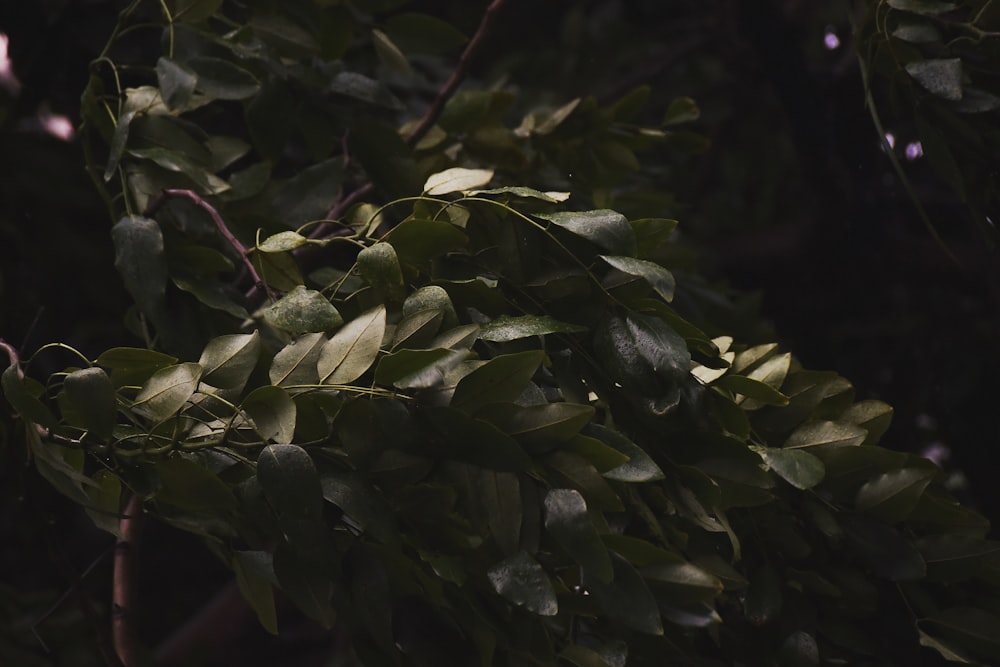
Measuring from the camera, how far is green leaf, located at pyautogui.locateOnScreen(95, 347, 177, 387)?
461mm

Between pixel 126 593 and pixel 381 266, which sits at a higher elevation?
pixel 381 266

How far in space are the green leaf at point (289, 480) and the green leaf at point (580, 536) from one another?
3.6 inches

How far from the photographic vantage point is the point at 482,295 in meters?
0.47

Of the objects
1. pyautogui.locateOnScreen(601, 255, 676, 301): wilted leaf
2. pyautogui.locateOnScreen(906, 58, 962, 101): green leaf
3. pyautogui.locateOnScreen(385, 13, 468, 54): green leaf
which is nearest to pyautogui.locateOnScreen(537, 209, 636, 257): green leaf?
pyautogui.locateOnScreen(601, 255, 676, 301): wilted leaf

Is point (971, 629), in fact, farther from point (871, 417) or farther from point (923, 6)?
point (923, 6)

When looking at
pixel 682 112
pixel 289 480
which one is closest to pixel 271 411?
pixel 289 480

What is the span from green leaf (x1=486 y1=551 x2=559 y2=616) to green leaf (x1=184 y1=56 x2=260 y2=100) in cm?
34

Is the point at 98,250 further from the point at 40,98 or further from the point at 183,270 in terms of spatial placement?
the point at 183,270

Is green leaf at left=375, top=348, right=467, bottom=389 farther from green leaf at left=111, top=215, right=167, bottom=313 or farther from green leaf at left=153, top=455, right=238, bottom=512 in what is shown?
green leaf at left=111, top=215, right=167, bottom=313

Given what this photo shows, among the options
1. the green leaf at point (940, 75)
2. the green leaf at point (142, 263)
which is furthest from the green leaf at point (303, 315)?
the green leaf at point (940, 75)

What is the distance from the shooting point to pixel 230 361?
460 mm

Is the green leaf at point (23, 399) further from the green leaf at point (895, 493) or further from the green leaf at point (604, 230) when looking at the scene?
the green leaf at point (895, 493)

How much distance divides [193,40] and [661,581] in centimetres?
43

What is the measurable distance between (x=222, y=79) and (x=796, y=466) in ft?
1.29
